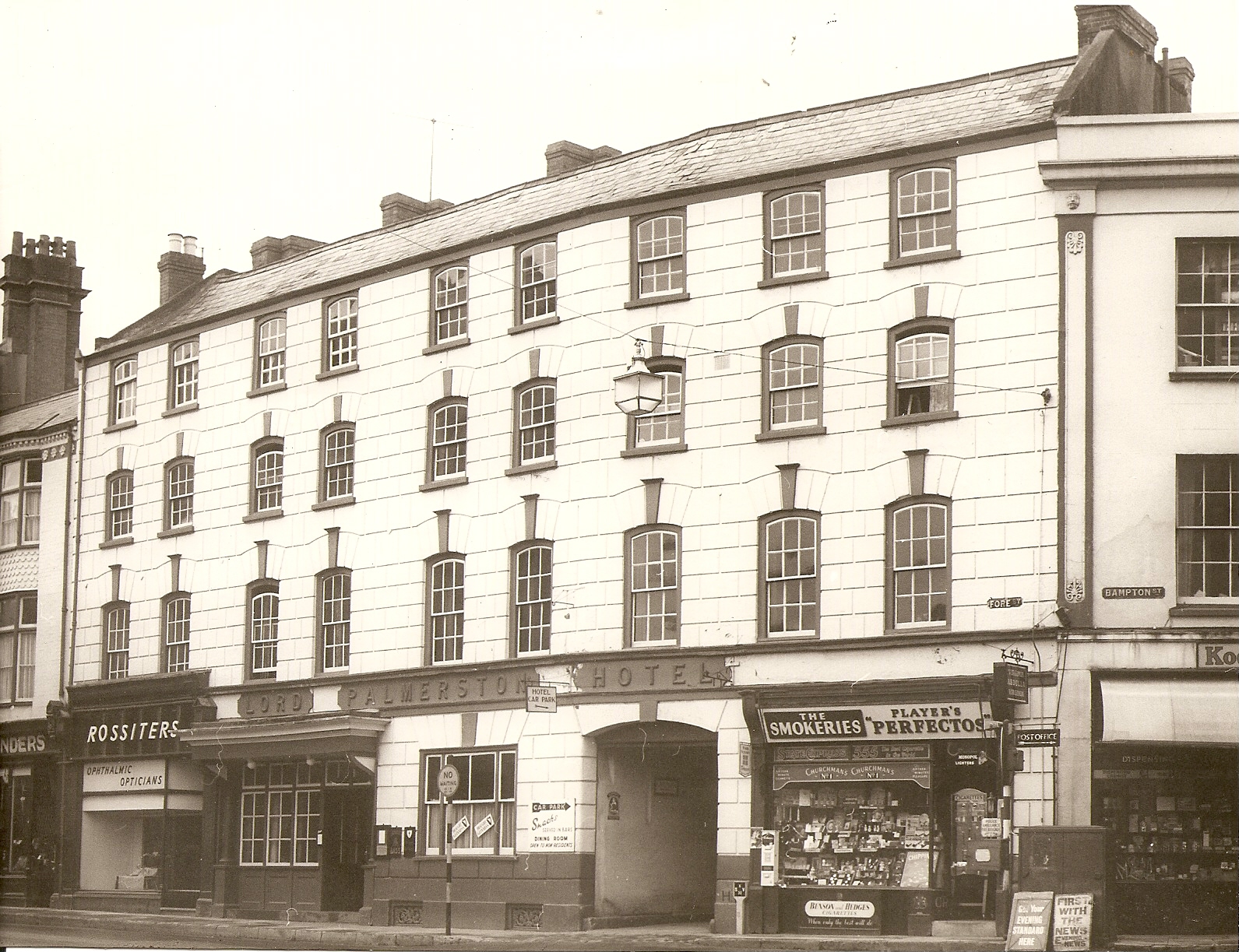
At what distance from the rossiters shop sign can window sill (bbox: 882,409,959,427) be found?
4.44 metres

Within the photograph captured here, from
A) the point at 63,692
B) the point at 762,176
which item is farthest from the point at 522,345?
the point at 63,692

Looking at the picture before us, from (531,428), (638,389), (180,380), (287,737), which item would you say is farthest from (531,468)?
(180,380)

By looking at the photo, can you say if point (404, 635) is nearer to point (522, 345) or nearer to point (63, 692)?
point (522, 345)

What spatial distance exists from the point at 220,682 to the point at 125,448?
22.7 ft

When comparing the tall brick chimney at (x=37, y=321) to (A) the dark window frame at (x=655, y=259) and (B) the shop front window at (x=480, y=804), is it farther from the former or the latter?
(A) the dark window frame at (x=655, y=259)

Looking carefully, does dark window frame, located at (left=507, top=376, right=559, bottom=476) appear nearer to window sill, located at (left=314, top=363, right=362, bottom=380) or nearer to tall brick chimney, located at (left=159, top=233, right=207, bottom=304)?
window sill, located at (left=314, top=363, right=362, bottom=380)

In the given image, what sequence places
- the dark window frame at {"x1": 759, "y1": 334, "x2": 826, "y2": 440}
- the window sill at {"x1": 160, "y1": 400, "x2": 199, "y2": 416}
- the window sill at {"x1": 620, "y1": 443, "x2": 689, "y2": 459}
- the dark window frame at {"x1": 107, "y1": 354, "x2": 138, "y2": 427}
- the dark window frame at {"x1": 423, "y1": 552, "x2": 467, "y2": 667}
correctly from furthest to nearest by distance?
1. the dark window frame at {"x1": 107, "y1": 354, "x2": 138, "y2": 427}
2. the window sill at {"x1": 160, "y1": 400, "x2": 199, "y2": 416}
3. the dark window frame at {"x1": 423, "y1": 552, "x2": 467, "y2": 667}
4. the window sill at {"x1": 620, "y1": 443, "x2": 689, "y2": 459}
5. the dark window frame at {"x1": 759, "y1": 334, "x2": 826, "y2": 440}

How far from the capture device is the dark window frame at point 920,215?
27562mm

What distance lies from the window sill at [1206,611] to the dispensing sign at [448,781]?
39.8ft

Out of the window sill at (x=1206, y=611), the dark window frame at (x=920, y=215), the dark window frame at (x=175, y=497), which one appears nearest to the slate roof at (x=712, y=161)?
the dark window frame at (x=920, y=215)

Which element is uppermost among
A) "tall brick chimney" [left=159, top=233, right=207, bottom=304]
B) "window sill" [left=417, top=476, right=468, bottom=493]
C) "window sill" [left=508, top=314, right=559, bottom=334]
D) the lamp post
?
"tall brick chimney" [left=159, top=233, right=207, bottom=304]

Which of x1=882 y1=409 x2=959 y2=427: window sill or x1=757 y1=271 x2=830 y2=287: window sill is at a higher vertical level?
x1=757 y1=271 x2=830 y2=287: window sill

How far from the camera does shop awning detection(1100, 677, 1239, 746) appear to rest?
24.8 m

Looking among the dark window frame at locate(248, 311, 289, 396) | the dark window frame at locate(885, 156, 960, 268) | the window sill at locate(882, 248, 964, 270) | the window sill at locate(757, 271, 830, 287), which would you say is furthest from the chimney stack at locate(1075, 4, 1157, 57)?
the dark window frame at locate(248, 311, 289, 396)
